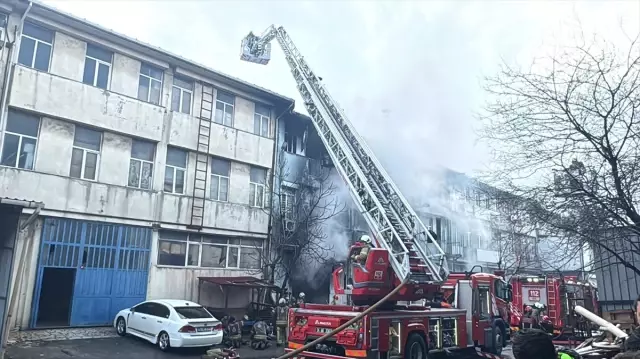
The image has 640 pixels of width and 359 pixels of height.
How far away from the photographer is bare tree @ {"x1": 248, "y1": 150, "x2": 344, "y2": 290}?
20.2m

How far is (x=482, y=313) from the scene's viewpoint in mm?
13164

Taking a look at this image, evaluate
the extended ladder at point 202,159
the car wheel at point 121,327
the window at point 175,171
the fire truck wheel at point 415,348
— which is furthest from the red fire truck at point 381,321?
the window at point 175,171

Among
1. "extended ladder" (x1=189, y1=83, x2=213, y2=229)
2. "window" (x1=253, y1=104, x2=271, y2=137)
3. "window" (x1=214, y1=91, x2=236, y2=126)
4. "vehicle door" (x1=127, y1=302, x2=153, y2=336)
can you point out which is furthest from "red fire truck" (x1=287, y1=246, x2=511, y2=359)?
"window" (x1=253, y1=104, x2=271, y2=137)

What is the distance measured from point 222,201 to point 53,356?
28.2ft

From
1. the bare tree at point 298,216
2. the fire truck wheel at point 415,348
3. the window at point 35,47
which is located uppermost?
the window at point 35,47

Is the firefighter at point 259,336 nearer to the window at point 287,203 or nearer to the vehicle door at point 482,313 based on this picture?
the window at point 287,203

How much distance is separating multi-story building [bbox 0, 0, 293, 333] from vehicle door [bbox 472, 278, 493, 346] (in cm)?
968

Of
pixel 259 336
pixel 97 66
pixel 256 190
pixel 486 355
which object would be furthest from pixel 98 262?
pixel 486 355

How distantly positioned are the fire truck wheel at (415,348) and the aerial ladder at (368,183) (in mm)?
1232

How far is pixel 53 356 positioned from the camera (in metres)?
11.6

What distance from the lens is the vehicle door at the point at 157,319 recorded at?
13.1m

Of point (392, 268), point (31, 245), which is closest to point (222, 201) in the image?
point (31, 245)

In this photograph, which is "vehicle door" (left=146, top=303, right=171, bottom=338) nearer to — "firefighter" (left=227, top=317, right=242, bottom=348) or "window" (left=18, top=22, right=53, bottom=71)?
"firefighter" (left=227, top=317, right=242, bottom=348)

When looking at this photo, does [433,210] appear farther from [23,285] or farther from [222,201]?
[23,285]
